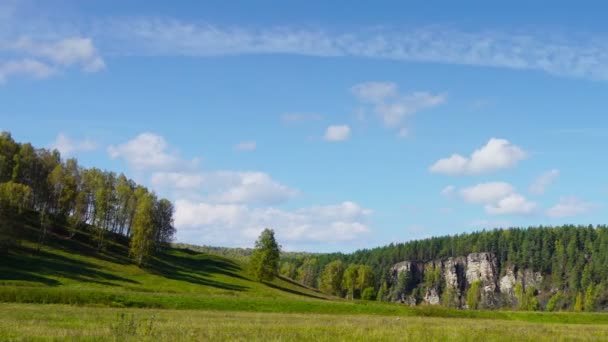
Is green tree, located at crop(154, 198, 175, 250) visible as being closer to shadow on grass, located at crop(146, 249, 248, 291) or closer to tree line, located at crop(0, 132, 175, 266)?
shadow on grass, located at crop(146, 249, 248, 291)

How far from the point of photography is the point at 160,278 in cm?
10412

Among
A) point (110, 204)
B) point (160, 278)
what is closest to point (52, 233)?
point (110, 204)

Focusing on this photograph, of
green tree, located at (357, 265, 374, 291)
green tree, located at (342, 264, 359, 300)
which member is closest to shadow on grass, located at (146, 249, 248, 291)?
green tree, located at (342, 264, 359, 300)

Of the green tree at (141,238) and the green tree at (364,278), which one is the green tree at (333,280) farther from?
the green tree at (141,238)

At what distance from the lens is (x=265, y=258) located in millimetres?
126625

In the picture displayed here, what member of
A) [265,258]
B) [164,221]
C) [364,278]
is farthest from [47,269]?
[364,278]

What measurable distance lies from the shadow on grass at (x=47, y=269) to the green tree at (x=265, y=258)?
125 ft

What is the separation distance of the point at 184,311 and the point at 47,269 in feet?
159

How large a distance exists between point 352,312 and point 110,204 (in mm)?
75729

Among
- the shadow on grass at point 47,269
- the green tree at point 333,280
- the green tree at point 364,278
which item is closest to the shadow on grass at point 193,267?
the shadow on grass at point 47,269

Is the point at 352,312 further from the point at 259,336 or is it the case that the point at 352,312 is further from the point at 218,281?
the point at 218,281

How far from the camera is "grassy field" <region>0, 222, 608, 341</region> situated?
2528cm

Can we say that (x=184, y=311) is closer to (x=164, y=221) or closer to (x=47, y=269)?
(x=47, y=269)

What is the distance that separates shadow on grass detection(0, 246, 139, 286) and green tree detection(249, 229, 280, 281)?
125 feet
